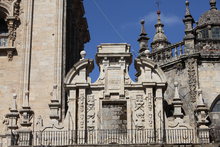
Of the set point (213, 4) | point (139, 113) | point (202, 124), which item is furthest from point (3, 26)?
point (213, 4)

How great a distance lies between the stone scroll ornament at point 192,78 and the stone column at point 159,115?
3474 millimetres

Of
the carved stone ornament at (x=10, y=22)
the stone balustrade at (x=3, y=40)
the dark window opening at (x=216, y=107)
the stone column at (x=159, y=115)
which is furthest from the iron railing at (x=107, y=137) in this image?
the stone balustrade at (x=3, y=40)

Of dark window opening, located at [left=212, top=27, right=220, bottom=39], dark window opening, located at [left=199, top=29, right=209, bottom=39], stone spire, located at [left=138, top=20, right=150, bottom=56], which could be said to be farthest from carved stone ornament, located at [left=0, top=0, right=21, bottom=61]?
dark window opening, located at [left=212, top=27, right=220, bottom=39]

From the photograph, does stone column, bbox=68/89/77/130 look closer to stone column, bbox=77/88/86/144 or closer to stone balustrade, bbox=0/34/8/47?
stone column, bbox=77/88/86/144

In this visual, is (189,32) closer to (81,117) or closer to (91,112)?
(91,112)

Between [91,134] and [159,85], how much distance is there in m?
3.52

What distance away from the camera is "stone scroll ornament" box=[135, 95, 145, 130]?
20.6 meters

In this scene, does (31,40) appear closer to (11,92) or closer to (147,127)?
(11,92)

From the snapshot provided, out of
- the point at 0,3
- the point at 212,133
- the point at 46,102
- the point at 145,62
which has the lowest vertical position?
the point at 212,133

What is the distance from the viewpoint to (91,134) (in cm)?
2050

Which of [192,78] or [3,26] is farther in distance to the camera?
[3,26]

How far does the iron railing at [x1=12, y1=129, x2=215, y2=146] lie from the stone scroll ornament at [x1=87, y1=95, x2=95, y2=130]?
1.02ft

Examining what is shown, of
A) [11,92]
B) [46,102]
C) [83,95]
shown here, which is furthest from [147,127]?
[11,92]

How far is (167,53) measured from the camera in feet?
86.8
